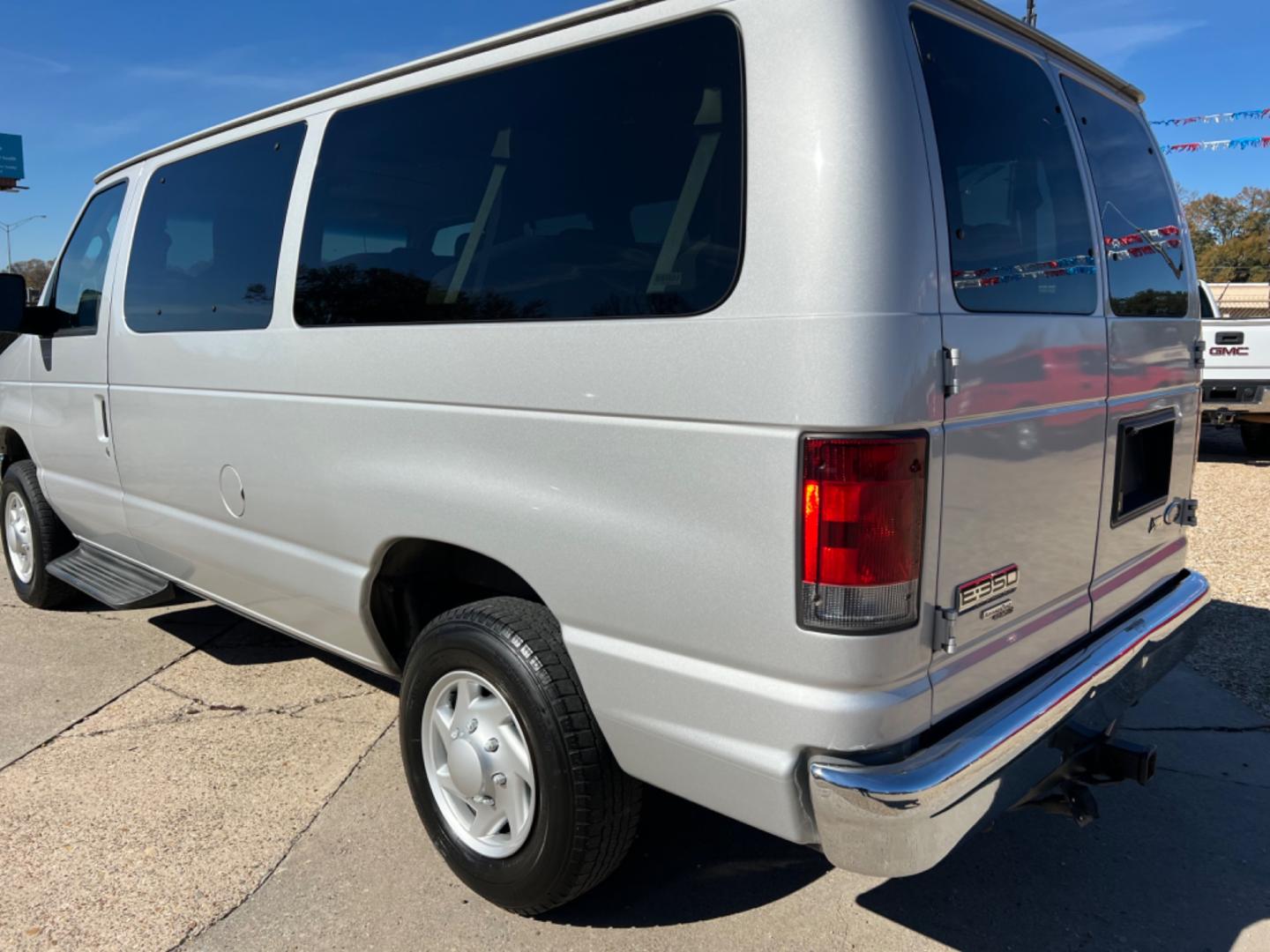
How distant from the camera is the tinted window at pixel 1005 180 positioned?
2.10 m

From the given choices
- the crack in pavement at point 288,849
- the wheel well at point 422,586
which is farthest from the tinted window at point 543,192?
the crack in pavement at point 288,849

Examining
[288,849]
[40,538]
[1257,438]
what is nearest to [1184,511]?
[288,849]

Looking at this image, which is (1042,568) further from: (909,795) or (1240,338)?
(1240,338)

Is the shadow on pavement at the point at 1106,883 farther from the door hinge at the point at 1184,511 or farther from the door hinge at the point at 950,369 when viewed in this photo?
the door hinge at the point at 950,369

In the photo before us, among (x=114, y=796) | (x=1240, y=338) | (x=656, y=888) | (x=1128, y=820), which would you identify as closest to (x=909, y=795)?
(x=656, y=888)

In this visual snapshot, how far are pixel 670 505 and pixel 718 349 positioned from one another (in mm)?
351

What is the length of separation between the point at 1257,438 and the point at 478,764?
11.5m

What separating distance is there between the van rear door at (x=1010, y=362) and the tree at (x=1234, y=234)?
224ft

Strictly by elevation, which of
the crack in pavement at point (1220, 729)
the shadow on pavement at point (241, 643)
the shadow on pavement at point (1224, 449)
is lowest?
the crack in pavement at point (1220, 729)

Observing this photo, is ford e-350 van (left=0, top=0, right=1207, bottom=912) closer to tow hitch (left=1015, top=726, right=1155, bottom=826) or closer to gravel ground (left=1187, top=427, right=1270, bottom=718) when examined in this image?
tow hitch (left=1015, top=726, right=1155, bottom=826)

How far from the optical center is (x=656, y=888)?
2846 millimetres

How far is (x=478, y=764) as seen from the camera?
8.65ft

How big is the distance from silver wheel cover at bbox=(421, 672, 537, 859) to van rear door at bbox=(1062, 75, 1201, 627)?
1.67 metres

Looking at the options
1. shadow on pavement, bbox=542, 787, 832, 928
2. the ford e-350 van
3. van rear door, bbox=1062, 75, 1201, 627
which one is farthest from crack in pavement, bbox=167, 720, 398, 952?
van rear door, bbox=1062, 75, 1201, 627
